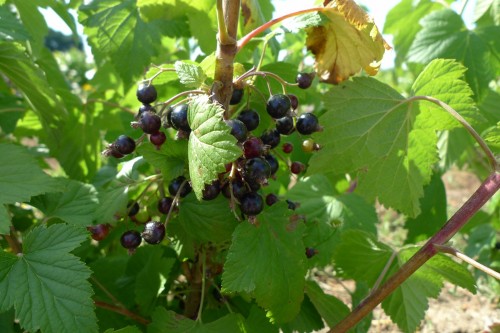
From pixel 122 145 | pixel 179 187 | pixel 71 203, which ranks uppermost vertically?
pixel 122 145

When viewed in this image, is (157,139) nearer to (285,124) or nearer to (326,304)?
(285,124)

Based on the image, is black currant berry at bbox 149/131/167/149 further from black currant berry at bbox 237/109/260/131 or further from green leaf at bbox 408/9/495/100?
green leaf at bbox 408/9/495/100

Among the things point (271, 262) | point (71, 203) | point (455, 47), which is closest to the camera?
point (271, 262)

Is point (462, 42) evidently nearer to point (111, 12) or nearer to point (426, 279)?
point (426, 279)

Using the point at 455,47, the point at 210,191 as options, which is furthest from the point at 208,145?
the point at 455,47

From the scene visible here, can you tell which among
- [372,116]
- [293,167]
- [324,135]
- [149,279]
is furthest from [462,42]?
[149,279]
